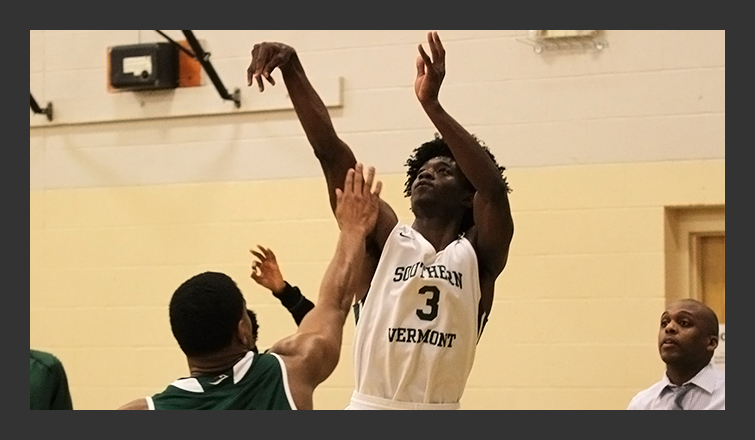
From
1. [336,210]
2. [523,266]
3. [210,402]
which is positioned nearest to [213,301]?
[210,402]

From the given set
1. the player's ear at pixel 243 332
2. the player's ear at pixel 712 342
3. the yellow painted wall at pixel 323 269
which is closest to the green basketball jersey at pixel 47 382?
the player's ear at pixel 243 332

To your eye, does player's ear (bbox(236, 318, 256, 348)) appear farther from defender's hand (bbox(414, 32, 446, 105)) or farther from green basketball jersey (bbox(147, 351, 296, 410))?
defender's hand (bbox(414, 32, 446, 105))

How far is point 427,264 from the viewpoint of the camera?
4359 mm

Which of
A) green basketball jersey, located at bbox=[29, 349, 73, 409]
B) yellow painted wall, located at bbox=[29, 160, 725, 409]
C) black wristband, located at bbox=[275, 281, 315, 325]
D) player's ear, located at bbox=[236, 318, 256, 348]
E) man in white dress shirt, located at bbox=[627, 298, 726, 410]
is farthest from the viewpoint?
yellow painted wall, located at bbox=[29, 160, 725, 409]

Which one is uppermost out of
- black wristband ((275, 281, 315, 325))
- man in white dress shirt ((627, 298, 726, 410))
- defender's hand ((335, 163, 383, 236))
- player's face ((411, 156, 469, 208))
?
player's face ((411, 156, 469, 208))

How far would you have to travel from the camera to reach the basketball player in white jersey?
4.30 metres

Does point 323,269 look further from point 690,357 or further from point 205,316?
point 205,316

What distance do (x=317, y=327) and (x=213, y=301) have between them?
1.20 ft

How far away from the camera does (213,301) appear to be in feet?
10.8

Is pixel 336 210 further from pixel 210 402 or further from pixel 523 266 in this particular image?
pixel 523 266

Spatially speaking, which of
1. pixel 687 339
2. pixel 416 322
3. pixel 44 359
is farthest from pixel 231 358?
pixel 687 339

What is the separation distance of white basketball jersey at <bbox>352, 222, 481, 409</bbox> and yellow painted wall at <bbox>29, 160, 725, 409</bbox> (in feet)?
10.5

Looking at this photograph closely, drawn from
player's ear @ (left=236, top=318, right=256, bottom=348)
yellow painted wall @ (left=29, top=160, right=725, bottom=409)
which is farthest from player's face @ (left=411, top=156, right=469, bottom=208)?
yellow painted wall @ (left=29, top=160, right=725, bottom=409)

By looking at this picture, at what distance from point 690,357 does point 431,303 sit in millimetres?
1691
